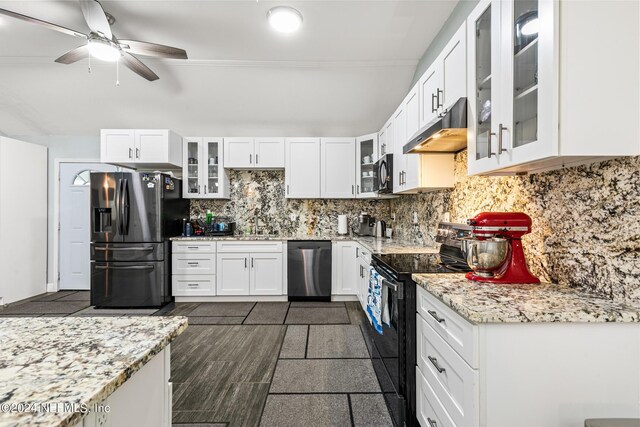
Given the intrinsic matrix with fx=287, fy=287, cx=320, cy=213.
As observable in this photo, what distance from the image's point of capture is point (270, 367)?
233cm

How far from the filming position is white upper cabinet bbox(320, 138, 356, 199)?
4230 mm

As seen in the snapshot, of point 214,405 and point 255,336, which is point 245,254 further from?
point 214,405

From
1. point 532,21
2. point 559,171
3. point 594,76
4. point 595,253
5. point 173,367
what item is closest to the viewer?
point 594,76

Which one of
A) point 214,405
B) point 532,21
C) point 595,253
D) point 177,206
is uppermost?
point 532,21

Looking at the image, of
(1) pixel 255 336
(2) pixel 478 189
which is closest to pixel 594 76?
(2) pixel 478 189

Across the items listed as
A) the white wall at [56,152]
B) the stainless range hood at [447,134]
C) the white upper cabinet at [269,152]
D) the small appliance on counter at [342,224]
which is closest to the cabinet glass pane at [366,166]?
the small appliance on counter at [342,224]

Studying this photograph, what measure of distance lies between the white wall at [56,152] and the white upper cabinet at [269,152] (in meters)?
2.61

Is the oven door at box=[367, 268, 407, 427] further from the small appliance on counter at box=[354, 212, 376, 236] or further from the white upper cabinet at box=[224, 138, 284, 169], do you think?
the white upper cabinet at box=[224, 138, 284, 169]

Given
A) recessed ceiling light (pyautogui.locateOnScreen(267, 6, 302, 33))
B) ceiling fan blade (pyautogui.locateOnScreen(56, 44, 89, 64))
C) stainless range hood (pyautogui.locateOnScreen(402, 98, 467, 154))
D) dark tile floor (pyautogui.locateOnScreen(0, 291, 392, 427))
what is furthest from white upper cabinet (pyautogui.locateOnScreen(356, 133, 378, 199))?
ceiling fan blade (pyautogui.locateOnScreen(56, 44, 89, 64))

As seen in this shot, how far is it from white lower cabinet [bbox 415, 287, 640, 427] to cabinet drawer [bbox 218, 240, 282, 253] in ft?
10.3

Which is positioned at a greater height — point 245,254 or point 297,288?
point 245,254

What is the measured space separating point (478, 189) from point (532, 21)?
1.21 meters

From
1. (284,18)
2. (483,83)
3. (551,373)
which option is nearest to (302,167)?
(284,18)

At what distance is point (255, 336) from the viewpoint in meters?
2.90
